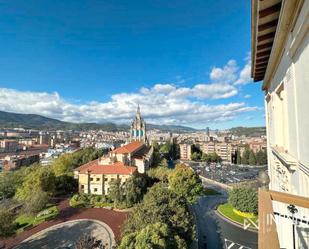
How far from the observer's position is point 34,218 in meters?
22.0

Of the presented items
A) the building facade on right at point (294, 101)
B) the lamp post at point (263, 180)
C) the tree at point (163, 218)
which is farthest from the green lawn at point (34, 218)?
the building facade on right at point (294, 101)

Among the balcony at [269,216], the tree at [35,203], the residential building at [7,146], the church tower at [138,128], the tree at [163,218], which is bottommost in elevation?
the tree at [35,203]

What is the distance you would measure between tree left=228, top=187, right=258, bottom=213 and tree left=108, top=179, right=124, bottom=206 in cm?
1152

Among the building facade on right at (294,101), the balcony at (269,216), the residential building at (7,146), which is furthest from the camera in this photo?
the residential building at (7,146)

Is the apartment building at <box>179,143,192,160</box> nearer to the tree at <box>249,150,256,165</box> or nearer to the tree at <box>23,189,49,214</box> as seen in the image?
the tree at <box>249,150,256,165</box>

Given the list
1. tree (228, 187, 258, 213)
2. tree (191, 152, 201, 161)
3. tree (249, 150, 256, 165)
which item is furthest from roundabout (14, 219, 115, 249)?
tree (191, 152, 201, 161)

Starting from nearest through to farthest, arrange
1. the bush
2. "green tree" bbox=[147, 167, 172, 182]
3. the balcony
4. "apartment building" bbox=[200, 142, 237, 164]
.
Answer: the balcony < the bush < "green tree" bbox=[147, 167, 172, 182] < "apartment building" bbox=[200, 142, 237, 164]

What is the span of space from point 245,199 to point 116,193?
43.0 feet

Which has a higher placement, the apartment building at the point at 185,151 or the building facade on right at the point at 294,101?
the building facade on right at the point at 294,101

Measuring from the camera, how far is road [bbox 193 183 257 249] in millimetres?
17875

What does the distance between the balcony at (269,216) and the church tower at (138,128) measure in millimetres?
48121

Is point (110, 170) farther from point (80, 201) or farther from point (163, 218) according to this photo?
point (163, 218)

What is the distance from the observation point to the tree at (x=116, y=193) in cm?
2430

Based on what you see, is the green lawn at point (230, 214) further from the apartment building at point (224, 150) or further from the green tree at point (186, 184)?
the apartment building at point (224, 150)
